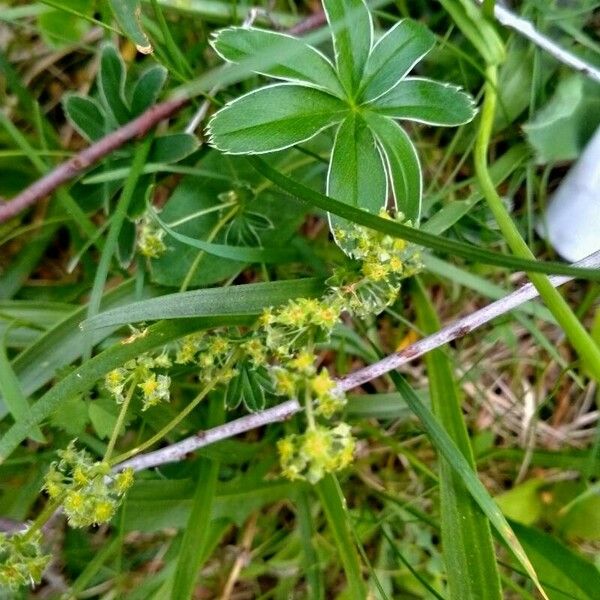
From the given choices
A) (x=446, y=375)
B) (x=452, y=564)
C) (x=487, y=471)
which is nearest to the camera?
(x=452, y=564)

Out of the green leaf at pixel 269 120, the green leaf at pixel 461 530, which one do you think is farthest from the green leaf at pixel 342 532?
the green leaf at pixel 269 120

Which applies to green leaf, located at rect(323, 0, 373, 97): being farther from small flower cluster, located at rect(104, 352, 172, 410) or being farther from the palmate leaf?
small flower cluster, located at rect(104, 352, 172, 410)

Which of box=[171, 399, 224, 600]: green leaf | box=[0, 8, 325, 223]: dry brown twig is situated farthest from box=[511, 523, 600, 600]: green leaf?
box=[0, 8, 325, 223]: dry brown twig

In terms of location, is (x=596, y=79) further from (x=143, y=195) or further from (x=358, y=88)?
(x=143, y=195)

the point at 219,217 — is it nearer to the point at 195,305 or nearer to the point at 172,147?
the point at 172,147

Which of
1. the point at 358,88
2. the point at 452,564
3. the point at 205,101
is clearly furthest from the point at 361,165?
the point at 452,564
